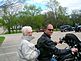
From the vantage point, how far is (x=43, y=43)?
5.46m

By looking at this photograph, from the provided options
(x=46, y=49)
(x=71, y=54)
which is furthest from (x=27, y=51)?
(x=71, y=54)

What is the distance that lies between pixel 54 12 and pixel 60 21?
3770 mm

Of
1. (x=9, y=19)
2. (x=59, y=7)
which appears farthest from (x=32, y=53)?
(x=59, y=7)

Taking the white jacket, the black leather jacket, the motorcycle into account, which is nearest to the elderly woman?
the white jacket

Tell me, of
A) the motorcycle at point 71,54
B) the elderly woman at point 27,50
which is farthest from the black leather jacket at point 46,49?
the motorcycle at point 71,54

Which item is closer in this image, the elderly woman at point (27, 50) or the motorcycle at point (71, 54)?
the elderly woman at point (27, 50)

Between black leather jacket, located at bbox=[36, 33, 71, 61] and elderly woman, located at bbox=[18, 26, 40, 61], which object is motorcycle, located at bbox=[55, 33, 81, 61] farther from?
elderly woman, located at bbox=[18, 26, 40, 61]

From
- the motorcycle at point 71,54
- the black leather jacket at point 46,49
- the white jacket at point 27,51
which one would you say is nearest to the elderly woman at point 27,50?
the white jacket at point 27,51

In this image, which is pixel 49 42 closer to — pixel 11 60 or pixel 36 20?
pixel 11 60

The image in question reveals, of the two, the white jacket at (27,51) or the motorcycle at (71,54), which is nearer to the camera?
the white jacket at (27,51)

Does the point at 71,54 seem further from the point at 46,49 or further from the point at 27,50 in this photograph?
the point at 27,50

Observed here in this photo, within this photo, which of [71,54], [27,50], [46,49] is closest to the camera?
[27,50]

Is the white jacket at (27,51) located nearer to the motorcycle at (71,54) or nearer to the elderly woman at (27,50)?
the elderly woman at (27,50)

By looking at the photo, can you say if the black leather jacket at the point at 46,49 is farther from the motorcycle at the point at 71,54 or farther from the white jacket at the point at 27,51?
the motorcycle at the point at 71,54
